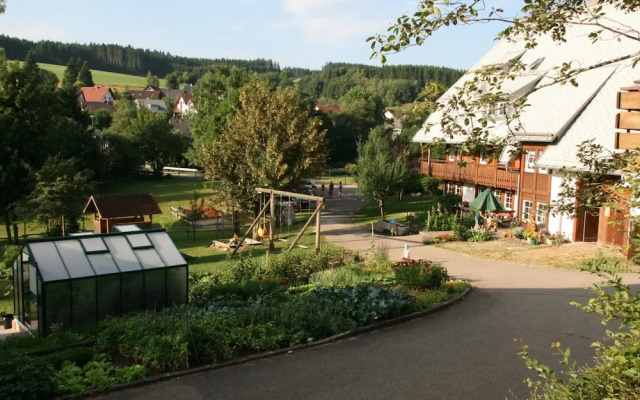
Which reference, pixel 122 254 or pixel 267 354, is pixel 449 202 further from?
pixel 267 354

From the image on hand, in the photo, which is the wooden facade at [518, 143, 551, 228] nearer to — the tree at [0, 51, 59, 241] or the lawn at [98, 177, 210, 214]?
the lawn at [98, 177, 210, 214]

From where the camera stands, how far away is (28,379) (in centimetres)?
877

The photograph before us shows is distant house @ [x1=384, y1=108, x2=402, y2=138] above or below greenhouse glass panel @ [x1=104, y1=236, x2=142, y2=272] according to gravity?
above

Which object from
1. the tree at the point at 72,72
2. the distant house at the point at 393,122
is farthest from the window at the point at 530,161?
the tree at the point at 72,72

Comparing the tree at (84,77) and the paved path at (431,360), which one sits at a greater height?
the tree at (84,77)

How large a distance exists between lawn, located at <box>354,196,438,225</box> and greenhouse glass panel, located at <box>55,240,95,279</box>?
22633 mm

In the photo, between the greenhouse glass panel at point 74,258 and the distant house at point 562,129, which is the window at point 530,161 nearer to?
the distant house at point 562,129

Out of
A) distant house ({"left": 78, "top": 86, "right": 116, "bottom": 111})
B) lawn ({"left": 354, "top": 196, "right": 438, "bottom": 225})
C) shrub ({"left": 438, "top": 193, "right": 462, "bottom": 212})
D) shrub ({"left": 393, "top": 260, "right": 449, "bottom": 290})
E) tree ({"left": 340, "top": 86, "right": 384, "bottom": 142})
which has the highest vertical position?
distant house ({"left": 78, "top": 86, "right": 116, "bottom": 111})

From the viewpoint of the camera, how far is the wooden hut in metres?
31.8

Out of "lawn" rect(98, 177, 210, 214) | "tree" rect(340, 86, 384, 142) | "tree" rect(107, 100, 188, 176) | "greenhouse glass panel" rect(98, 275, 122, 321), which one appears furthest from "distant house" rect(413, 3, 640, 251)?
"tree" rect(107, 100, 188, 176)

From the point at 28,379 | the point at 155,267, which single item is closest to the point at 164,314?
the point at 155,267

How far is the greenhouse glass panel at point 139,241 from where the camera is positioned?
597 inches

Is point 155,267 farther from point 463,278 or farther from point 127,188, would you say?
point 127,188

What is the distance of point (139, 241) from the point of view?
50.5 feet
